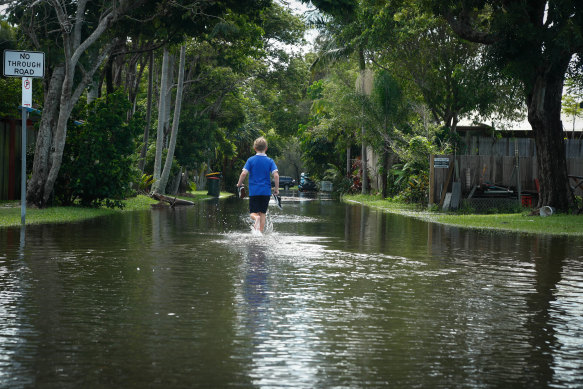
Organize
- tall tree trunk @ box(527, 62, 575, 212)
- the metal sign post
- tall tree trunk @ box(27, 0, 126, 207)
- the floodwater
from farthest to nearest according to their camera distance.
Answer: tall tree trunk @ box(527, 62, 575, 212), tall tree trunk @ box(27, 0, 126, 207), the metal sign post, the floodwater

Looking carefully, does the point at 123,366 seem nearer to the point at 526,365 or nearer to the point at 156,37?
the point at 526,365

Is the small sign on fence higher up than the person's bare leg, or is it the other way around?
the small sign on fence

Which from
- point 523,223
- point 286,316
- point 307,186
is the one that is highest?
point 307,186

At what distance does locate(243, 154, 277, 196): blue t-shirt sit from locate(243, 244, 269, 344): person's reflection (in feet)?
8.51

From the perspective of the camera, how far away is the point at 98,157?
25516 mm

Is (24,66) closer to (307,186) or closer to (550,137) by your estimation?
(550,137)

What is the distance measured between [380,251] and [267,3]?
13039mm

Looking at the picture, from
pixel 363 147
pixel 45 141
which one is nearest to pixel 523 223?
pixel 45 141

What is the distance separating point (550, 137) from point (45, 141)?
15476mm

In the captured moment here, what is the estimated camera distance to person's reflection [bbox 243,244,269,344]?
7148mm

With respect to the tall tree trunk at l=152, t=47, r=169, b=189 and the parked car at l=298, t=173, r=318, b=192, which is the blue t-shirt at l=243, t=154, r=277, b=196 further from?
the parked car at l=298, t=173, r=318, b=192

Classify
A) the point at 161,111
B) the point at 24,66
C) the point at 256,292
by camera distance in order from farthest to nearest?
1. the point at 161,111
2. the point at 24,66
3. the point at 256,292

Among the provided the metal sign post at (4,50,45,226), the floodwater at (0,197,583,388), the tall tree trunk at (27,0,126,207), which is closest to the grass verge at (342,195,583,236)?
the floodwater at (0,197,583,388)

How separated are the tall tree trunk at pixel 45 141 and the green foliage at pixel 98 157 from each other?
5.61 feet
